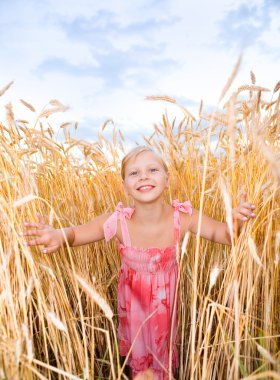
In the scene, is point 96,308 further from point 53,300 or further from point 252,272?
point 252,272

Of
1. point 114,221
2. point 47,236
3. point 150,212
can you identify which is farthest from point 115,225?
point 47,236

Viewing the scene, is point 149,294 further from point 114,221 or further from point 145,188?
point 145,188

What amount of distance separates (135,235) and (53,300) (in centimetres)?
48

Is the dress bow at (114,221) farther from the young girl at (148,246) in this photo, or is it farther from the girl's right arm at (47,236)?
the girl's right arm at (47,236)

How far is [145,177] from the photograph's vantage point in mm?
1739

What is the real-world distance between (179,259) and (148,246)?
8.3 inches

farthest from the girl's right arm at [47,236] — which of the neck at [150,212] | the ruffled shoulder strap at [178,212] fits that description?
the ruffled shoulder strap at [178,212]

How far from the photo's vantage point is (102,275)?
2.22 metres

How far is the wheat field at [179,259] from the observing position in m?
1.18

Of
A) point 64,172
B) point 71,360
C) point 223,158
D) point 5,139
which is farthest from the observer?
point 64,172

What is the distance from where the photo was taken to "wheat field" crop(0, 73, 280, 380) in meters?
1.18

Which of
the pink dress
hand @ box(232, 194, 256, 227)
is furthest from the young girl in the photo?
hand @ box(232, 194, 256, 227)

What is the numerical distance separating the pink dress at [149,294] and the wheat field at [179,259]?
10cm

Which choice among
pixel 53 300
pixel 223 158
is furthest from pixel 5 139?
pixel 223 158
